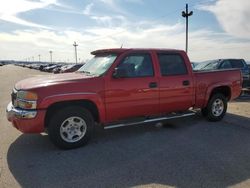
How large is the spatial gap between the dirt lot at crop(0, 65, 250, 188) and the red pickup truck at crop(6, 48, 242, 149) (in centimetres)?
41

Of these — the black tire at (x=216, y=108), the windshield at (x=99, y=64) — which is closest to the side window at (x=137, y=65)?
the windshield at (x=99, y=64)

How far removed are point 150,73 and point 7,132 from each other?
140 inches

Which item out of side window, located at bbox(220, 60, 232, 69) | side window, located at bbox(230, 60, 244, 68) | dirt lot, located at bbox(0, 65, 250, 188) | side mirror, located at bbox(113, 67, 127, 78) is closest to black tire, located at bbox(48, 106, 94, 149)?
dirt lot, located at bbox(0, 65, 250, 188)

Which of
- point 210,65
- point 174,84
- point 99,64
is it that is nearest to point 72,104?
point 99,64

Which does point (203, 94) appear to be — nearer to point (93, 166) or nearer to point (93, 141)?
point (93, 141)

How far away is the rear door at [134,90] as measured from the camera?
5.70 metres

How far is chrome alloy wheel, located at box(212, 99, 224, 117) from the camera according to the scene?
7.53 metres

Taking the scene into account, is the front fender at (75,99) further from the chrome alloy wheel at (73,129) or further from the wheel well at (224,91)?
the wheel well at (224,91)

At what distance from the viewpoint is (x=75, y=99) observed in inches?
208

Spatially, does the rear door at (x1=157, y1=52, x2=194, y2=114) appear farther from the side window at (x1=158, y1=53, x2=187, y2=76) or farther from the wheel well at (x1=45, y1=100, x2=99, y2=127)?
the wheel well at (x1=45, y1=100, x2=99, y2=127)

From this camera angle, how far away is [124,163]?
4676mm

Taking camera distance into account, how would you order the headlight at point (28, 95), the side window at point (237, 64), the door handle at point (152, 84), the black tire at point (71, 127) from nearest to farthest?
the headlight at point (28, 95)
the black tire at point (71, 127)
the door handle at point (152, 84)
the side window at point (237, 64)

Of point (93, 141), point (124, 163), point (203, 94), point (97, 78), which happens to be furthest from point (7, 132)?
point (203, 94)

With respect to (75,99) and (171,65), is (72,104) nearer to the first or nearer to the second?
(75,99)
